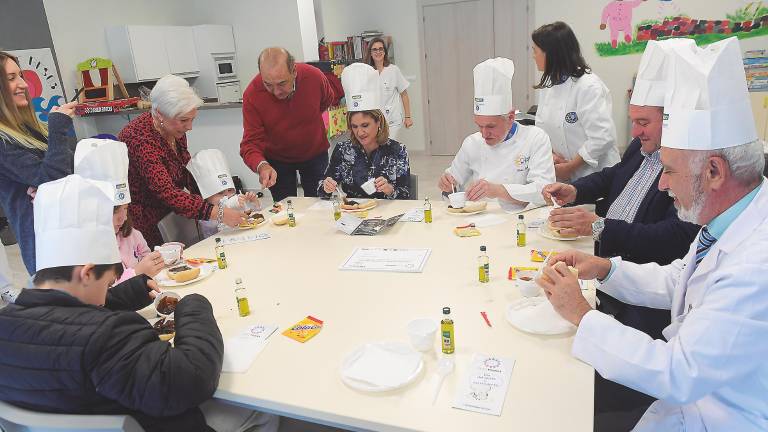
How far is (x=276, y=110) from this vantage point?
3.32m

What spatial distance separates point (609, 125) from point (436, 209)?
1230 mm

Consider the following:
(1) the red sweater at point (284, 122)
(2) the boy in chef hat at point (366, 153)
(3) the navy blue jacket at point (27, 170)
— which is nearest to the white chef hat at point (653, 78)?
(2) the boy in chef hat at point (366, 153)

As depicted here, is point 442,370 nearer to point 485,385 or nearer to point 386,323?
point 485,385

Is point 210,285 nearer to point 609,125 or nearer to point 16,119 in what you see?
point 16,119

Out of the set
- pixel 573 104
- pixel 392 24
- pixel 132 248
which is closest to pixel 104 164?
pixel 132 248

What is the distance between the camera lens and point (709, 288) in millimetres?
1138

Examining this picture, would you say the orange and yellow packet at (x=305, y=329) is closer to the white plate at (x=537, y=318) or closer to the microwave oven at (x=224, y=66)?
the white plate at (x=537, y=318)

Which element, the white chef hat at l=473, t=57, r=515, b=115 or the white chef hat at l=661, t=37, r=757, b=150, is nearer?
the white chef hat at l=661, t=37, r=757, b=150

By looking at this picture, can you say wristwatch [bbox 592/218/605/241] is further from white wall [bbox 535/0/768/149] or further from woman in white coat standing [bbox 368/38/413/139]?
white wall [bbox 535/0/768/149]

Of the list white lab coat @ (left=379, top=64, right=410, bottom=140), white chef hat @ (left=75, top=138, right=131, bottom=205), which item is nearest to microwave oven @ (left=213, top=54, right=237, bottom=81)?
white lab coat @ (left=379, top=64, right=410, bottom=140)

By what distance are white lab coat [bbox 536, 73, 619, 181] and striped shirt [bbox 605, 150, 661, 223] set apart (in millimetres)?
804

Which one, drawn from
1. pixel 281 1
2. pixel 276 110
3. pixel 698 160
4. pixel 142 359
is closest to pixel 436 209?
pixel 276 110

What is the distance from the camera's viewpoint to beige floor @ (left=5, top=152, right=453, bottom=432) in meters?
2.10

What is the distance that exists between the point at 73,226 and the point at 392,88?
16.2 ft
